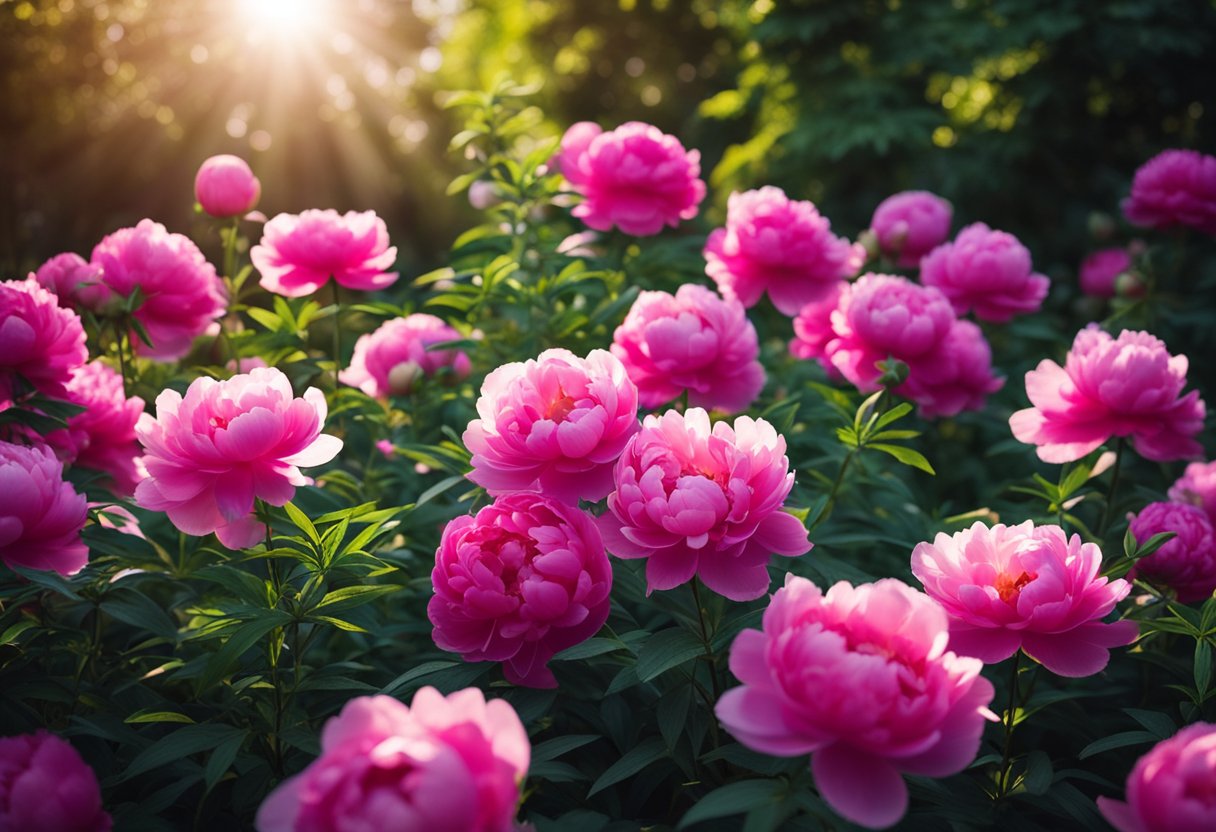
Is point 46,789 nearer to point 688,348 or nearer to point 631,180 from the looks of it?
point 688,348

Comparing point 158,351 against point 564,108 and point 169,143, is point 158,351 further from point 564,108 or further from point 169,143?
point 564,108

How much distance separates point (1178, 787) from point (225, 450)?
964mm

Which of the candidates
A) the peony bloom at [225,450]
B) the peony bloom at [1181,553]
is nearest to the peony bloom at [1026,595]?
the peony bloom at [1181,553]

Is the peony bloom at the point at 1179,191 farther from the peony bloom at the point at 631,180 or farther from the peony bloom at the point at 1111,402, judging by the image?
the peony bloom at the point at 631,180

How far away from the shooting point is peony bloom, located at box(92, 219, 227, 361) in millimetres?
1585

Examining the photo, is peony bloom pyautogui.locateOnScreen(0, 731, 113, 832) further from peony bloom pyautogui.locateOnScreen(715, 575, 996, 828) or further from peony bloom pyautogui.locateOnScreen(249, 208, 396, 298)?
peony bloom pyautogui.locateOnScreen(249, 208, 396, 298)

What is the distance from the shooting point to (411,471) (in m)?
1.84

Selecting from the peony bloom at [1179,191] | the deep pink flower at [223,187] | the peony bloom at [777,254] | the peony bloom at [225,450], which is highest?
the deep pink flower at [223,187]

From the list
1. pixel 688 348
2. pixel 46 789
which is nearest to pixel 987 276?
pixel 688 348

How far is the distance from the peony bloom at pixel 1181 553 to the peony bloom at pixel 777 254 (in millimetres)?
721

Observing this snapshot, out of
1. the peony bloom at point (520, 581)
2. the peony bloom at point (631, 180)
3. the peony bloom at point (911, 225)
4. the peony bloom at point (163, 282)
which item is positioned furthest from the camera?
the peony bloom at point (911, 225)

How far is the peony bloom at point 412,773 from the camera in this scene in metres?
0.67

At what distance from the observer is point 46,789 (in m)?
0.90

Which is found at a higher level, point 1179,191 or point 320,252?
point 320,252
